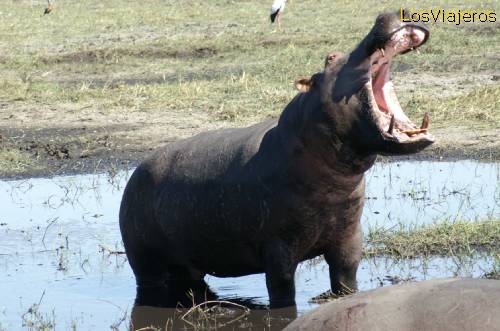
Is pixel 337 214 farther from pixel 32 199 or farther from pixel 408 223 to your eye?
pixel 32 199

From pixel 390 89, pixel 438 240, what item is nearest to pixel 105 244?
pixel 438 240

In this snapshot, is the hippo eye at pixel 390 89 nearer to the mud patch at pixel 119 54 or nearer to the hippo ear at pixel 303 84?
the hippo ear at pixel 303 84

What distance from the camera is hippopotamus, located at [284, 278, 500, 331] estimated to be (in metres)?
4.07

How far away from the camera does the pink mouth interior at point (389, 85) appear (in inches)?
222

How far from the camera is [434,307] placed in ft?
13.6

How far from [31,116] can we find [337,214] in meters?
7.86

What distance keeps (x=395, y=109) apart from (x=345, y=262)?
2.94 ft

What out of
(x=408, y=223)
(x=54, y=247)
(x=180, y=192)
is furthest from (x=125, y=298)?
(x=408, y=223)

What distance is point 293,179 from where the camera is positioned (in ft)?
19.9

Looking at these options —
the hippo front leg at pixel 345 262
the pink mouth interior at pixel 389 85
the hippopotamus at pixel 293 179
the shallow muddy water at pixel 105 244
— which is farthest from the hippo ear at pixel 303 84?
the shallow muddy water at pixel 105 244

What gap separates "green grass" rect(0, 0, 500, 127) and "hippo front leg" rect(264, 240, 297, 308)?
575cm

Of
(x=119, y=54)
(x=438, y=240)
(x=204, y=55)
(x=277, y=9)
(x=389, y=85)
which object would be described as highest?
(x=277, y=9)

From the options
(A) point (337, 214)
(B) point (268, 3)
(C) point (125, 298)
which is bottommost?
(C) point (125, 298)

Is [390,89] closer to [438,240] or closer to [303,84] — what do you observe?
[303,84]
